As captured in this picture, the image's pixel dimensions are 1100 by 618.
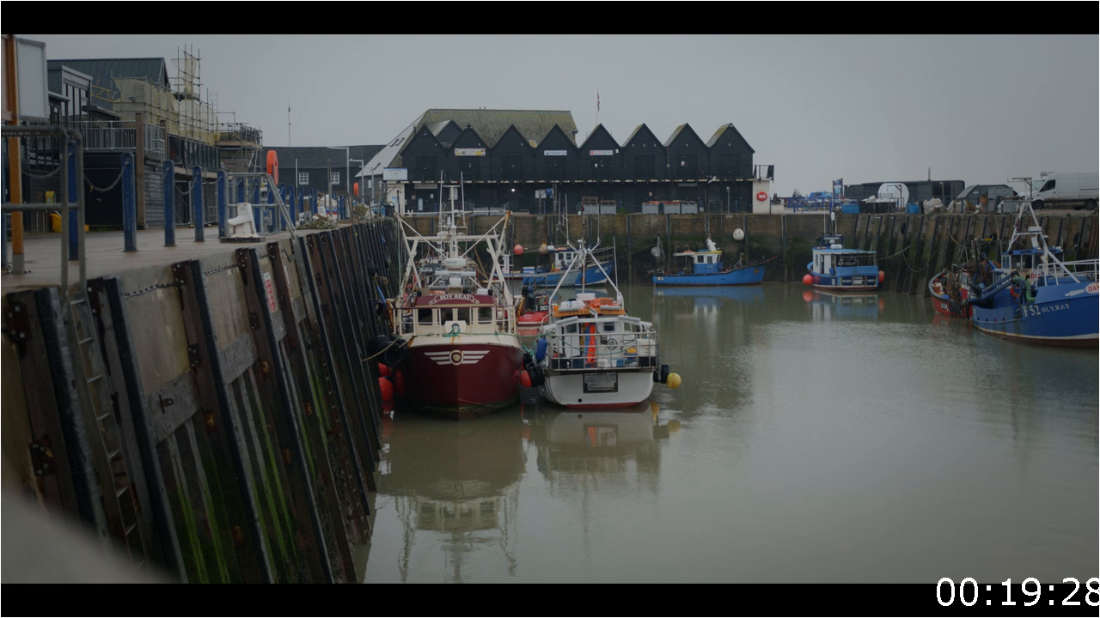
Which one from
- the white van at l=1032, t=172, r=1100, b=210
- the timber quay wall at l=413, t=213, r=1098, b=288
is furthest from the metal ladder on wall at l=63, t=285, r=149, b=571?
the white van at l=1032, t=172, r=1100, b=210

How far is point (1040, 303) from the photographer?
28.9 metres

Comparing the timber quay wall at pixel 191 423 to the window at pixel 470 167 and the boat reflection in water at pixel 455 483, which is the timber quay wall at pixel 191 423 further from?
the window at pixel 470 167

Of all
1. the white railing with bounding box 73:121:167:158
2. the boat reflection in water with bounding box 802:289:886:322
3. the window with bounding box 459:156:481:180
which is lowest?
the boat reflection in water with bounding box 802:289:886:322

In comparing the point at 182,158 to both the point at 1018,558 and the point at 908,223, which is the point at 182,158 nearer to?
the point at 1018,558

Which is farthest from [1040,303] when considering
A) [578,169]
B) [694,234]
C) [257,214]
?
[578,169]

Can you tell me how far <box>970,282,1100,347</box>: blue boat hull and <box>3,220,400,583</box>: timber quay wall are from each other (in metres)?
21.8

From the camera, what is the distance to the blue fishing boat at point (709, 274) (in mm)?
51969

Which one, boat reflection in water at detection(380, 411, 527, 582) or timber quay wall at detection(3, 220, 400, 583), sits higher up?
timber quay wall at detection(3, 220, 400, 583)

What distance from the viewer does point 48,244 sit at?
535 inches

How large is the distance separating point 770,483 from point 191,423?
981 centimetres

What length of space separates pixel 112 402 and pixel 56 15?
7.49 feet

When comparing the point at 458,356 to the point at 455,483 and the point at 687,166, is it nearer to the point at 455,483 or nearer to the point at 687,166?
the point at 455,483

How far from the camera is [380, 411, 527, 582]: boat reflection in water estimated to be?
42.8ft

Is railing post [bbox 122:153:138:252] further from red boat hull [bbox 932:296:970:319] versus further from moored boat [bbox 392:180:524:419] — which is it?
red boat hull [bbox 932:296:970:319]
